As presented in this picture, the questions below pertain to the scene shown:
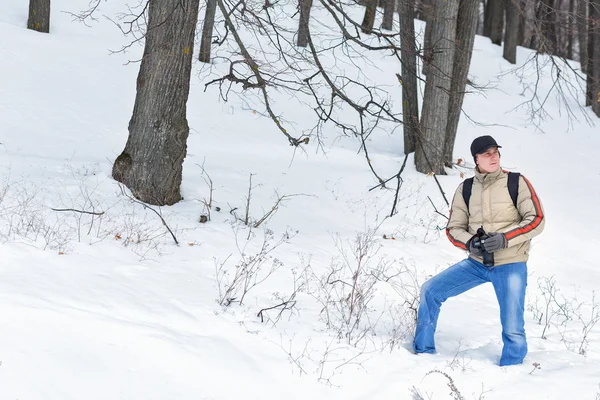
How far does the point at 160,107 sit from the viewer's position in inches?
307

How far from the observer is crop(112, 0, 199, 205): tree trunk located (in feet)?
25.4

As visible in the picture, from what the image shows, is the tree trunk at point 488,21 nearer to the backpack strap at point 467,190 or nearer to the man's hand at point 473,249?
the backpack strap at point 467,190

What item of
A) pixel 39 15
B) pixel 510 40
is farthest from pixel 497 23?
pixel 39 15

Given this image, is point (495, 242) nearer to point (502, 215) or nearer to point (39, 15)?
point (502, 215)

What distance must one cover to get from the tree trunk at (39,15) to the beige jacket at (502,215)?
13.6 m

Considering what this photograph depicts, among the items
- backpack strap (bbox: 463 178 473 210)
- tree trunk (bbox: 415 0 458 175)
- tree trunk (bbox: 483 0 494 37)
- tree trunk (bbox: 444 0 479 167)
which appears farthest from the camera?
tree trunk (bbox: 483 0 494 37)

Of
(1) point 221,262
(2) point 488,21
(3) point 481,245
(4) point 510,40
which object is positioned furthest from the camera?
(2) point 488,21

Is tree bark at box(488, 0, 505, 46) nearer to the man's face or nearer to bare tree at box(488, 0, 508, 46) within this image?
bare tree at box(488, 0, 508, 46)

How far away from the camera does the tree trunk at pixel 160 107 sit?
7.73 metres

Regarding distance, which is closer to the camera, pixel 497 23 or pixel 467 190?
pixel 467 190

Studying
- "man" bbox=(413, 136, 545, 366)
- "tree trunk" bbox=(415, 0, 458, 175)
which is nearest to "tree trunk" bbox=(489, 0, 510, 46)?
"tree trunk" bbox=(415, 0, 458, 175)

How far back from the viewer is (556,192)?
12367mm

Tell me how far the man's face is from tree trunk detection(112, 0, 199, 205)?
4608mm

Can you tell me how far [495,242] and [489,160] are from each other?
24.1 inches
